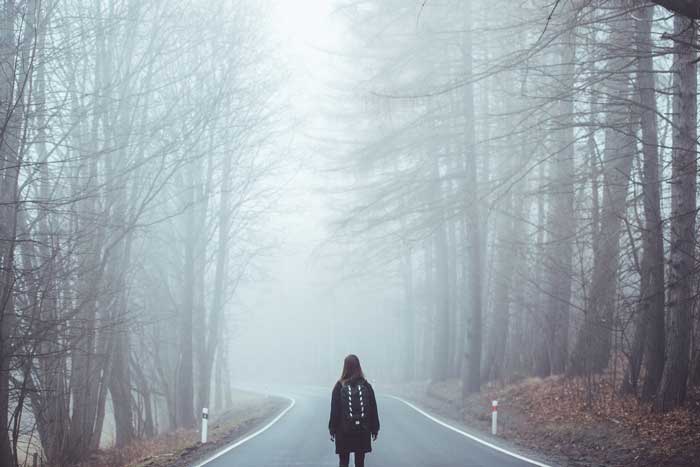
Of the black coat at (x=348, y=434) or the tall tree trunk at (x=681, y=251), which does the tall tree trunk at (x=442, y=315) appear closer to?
the tall tree trunk at (x=681, y=251)

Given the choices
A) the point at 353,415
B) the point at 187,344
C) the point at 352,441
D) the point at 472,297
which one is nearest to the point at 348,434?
the point at 352,441

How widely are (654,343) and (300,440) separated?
298 inches

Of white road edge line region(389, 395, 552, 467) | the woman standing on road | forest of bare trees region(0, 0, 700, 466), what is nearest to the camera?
the woman standing on road

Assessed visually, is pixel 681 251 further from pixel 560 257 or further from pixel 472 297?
pixel 472 297

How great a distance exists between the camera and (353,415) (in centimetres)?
920

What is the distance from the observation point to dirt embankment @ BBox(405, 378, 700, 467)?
38.1 ft

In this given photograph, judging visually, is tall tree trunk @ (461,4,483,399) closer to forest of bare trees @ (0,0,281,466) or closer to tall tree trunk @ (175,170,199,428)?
forest of bare trees @ (0,0,281,466)

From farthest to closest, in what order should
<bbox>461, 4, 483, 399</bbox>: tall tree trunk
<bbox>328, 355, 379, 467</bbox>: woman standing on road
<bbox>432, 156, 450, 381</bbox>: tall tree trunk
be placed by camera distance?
1. <bbox>432, 156, 450, 381</bbox>: tall tree trunk
2. <bbox>461, 4, 483, 399</bbox>: tall tree trunk
3. <bbox>328, 355, 379, 467</bbox>: woman standing on road

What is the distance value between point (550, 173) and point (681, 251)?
8994 mm

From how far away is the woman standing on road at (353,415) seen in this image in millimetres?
9188

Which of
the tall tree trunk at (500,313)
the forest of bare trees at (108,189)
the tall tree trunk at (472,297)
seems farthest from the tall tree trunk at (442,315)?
the forest of bare trees at (108,189)

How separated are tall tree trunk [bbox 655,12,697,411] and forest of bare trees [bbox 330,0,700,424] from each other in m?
0.03

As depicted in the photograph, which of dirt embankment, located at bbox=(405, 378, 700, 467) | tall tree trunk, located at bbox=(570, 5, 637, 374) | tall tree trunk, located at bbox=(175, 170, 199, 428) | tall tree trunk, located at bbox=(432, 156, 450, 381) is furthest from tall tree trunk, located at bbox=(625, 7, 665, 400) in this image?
tall tree trunk, located at bbox=(432, 156, 450, 381)

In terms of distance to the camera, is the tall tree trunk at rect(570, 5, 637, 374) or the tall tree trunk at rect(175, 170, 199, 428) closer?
the tall tree trunk at rect(570, 5, 637, 374)
